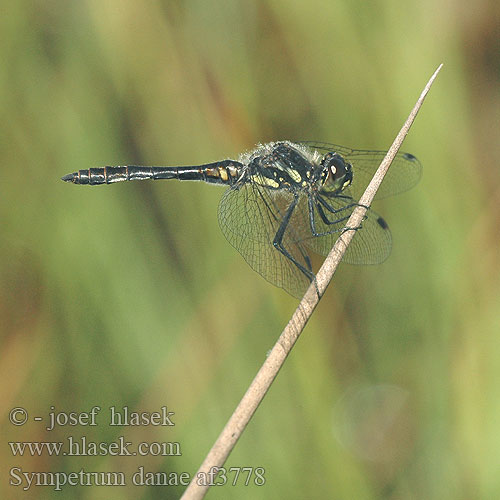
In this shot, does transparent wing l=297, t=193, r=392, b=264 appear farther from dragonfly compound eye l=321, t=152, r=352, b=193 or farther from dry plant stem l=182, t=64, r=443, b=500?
dry plant stem l=182, t=64, r=443, b=500

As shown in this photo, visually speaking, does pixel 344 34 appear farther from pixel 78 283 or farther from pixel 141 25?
pixel 78 283

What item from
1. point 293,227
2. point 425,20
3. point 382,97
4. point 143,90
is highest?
point 425,20

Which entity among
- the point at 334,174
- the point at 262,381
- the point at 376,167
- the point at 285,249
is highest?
the point at 376,167

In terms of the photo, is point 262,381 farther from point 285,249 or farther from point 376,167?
point 376,167

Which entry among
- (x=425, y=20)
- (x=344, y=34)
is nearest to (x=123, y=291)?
(x=344, y=34)

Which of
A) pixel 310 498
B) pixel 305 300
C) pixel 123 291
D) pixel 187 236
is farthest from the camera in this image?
pixel 187 236

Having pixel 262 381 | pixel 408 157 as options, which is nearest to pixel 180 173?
pixel 408 157
